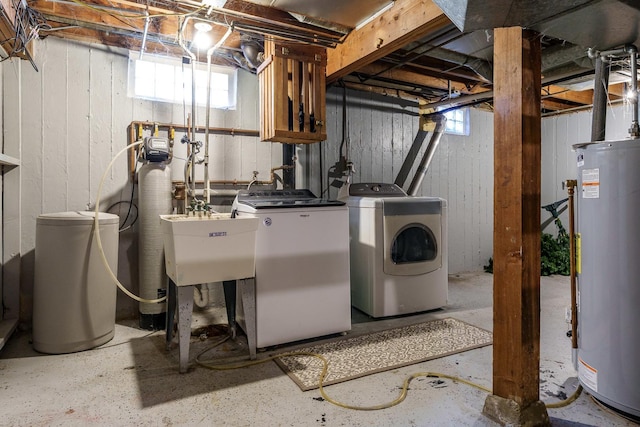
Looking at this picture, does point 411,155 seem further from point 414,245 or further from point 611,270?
point 611,270

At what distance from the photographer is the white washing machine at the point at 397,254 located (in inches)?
114

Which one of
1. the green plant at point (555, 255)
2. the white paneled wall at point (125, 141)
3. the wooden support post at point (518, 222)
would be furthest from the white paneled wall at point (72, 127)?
the green plant at point (555, 255)

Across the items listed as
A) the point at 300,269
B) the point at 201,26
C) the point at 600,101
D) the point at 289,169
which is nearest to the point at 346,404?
the point at 300,269

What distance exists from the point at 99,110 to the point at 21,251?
117cm

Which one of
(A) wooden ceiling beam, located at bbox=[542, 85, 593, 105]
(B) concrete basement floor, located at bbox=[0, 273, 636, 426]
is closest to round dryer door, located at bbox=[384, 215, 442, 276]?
(B) concrete basement floor, located at bbox=[0, 273, 636, 426]

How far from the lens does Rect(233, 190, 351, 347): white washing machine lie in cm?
233

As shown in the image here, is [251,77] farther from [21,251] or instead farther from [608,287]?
[608,287]

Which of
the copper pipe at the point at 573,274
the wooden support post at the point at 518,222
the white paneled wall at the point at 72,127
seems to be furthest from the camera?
the white paneled wall at the point at 72,127

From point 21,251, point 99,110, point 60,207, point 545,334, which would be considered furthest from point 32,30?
point 545,334

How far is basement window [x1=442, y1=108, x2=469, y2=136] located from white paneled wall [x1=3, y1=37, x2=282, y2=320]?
3.07 m

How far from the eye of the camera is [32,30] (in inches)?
96.6

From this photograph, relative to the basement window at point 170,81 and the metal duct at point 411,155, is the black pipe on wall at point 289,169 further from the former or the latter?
the metal duct at point 411,155

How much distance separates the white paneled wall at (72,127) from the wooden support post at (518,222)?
2.40 metres

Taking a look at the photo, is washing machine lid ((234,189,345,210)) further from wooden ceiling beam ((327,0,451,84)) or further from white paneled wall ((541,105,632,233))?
white paneled wall ((541,105,632,233))
